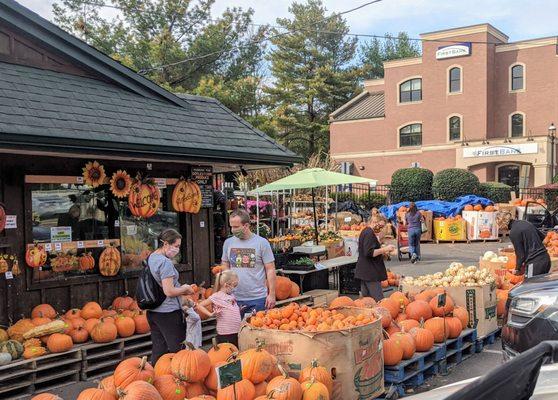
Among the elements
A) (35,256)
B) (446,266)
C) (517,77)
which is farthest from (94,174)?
(517,77)

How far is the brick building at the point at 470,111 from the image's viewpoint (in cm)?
3705

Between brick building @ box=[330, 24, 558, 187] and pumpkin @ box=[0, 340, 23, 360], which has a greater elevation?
brick building @ box=[330, 24, 558, 187]

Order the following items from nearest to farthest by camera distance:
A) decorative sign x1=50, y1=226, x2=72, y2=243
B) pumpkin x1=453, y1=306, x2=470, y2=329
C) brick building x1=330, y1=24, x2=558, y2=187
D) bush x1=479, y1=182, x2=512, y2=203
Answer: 1. pumpkin x1=453, y1=306, x2=470, y2=329
2. decorative sign x1=50, y1=226, x2=72, y2=243
3. bush x1=479, y1=182, x2=512, y2=203
4. brick building x1=330, y1=24, x2=558, y2=187

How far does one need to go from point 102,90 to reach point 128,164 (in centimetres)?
142

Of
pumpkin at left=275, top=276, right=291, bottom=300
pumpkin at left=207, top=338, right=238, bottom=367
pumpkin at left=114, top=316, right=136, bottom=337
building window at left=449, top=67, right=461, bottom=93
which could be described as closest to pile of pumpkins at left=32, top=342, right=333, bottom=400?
pumpkin at left=207, top=338, right=238, bottom=367

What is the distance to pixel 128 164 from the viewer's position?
8.41 m

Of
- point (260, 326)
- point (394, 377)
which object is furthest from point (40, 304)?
point (394, 377)

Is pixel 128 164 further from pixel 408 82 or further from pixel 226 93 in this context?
pixel 408 82

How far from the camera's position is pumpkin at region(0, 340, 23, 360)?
619 centimetres

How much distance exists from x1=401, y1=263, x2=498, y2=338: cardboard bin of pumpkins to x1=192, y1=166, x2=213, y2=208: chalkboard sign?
349 cm

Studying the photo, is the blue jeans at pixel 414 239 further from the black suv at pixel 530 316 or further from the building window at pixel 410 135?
the building window at pixel 410 135

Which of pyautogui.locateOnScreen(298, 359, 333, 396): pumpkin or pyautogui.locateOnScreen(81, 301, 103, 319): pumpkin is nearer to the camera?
pyautogui.locateOnScreen(298, 359, 333, 396): pumpkin

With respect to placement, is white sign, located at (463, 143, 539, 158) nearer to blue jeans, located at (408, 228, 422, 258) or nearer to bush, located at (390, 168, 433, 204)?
bush, located at (390, 168, 433, 204)

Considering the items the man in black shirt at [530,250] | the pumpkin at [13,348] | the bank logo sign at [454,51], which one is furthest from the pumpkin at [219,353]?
the bank logo sign at [454,51]
